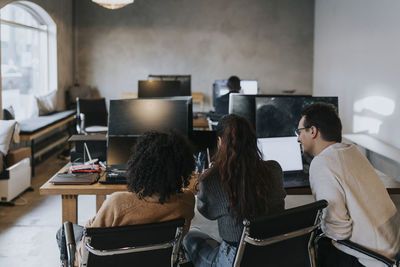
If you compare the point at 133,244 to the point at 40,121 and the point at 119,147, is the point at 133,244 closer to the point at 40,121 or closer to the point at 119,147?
the point at 119,147

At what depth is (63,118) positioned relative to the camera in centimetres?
753

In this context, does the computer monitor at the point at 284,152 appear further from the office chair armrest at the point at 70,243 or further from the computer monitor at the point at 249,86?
the computer monitor at the point at 249,86

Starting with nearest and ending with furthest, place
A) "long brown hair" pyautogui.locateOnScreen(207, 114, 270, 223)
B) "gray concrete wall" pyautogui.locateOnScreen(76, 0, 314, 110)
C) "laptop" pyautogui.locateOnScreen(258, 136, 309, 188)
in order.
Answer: "long brown hair" pyautogui.locateOnScreen(207, 114, 270, 223)
"laptop" pyautogui.locateOnScreen(258, 136, 309, 188)
"gray concrete wall" pyautogui.locateOnScreen(76, 0, 314, 110)

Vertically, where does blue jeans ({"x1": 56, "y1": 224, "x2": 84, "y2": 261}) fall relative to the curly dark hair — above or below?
below

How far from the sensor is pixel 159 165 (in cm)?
197

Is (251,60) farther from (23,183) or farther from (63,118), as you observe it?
(23,183)

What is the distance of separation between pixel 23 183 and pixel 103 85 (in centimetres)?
447

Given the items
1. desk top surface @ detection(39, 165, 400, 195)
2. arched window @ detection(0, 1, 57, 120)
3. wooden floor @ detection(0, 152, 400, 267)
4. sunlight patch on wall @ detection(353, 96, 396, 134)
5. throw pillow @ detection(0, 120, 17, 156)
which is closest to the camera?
desk top surface @ detection(39, 165, 400, 195)

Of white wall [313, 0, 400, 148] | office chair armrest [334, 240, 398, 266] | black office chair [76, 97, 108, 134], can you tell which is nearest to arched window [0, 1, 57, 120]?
black office chair [76, 97, 108, 134]

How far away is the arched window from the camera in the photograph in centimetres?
672

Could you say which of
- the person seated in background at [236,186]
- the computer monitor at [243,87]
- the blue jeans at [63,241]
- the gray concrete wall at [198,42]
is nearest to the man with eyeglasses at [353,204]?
the person seated in background at [236,186]

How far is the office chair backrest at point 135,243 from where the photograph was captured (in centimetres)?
175

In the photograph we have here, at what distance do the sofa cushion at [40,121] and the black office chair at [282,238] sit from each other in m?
4.65

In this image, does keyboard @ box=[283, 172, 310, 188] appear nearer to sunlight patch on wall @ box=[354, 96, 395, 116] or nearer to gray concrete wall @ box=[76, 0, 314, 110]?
Answer: sunlight patch on wall @ box=[354, 96, 395, 116]
